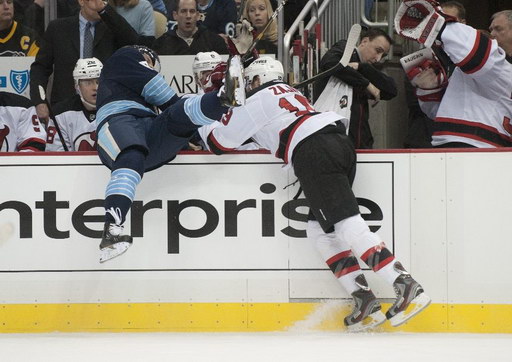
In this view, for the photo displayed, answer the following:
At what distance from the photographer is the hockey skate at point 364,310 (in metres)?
4.36

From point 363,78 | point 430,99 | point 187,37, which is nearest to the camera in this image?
point 430,99

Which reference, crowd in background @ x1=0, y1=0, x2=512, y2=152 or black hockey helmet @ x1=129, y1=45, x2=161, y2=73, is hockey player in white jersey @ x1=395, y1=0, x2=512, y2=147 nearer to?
crowd in background @ x1=0, y1=0, x2=512, y2=152

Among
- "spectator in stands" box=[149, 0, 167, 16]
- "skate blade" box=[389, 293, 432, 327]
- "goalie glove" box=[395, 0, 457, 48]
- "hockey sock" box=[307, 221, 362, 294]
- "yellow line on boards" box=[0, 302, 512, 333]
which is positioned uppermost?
"spectator in stands" box=[149, 0, 167, 16]

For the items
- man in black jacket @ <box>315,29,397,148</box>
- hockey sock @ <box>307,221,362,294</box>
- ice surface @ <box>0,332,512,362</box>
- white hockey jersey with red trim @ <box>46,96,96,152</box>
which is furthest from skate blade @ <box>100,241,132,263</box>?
man in black jacket @ <box>315,29,397,148</box>

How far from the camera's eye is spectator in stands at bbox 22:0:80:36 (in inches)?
229

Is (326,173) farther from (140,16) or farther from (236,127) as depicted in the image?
(140,16)

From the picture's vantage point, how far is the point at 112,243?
13.5 ft

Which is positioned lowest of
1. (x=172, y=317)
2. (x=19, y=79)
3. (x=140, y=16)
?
(x=172, y=317)

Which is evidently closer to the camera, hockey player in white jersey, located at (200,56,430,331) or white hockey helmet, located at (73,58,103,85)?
hockey player in white jersey, located at (200,56,430,331)

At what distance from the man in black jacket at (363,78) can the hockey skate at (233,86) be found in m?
1.21

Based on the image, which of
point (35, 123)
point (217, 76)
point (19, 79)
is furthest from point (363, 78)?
point (19, 79)

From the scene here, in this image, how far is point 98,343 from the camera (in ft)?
13.8

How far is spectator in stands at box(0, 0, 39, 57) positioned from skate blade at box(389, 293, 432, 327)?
2686 millimetres

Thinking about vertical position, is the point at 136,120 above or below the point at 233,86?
below
